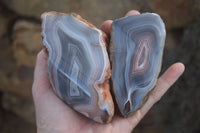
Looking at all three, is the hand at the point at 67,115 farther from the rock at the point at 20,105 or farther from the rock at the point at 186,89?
the rock at the point at 20,105

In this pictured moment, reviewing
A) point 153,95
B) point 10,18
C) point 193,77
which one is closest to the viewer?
point 153,95

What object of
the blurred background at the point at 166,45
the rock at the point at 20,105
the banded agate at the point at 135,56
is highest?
the banded agate at the point at 135,56

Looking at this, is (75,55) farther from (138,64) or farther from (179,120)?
(179,120)

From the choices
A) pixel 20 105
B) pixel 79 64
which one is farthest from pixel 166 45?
pixel 20 105

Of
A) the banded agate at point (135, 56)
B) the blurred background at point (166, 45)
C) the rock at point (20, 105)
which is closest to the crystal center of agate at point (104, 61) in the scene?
the banded agate at point (135, 56)

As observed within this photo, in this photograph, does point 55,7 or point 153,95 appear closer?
point 153,95

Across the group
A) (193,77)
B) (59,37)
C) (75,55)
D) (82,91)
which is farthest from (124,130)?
(193,77)

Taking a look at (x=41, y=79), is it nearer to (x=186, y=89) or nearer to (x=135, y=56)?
(x=135, y=56)
